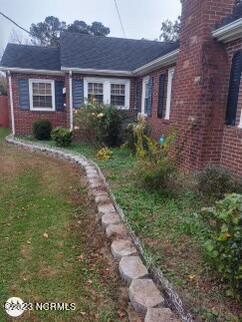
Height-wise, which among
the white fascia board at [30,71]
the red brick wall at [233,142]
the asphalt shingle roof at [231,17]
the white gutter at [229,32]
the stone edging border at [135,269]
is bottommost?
the stone edging border at [135,269]

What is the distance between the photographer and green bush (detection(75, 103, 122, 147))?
8312 mm

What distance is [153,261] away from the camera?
253 centimetres

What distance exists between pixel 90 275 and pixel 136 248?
519 millimetres

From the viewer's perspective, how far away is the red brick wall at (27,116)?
11336mm

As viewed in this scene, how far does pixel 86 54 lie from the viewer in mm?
11531

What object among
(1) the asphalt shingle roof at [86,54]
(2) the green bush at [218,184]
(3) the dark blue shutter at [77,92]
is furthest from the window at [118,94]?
(2) the green bush at [218,184]

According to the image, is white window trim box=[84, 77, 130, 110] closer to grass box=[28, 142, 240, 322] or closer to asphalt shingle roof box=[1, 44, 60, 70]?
asphalt shingle roof box=[1, 44, 60, 70]

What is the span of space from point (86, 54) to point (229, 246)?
430 inches

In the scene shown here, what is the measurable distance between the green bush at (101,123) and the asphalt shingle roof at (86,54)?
9.54 ft

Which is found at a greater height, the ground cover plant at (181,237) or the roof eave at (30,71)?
the roof eave at (30,71)

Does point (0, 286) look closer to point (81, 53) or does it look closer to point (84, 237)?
point (84, 237)

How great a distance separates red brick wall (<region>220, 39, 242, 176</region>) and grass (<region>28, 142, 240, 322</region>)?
1.10 m

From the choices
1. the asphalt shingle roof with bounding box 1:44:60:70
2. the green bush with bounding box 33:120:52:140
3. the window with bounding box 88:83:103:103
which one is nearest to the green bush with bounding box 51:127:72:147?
the green bush with bounding box 33:120:52:140

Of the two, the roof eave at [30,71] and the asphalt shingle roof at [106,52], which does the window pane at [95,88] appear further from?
the roof eave at [30,71]
